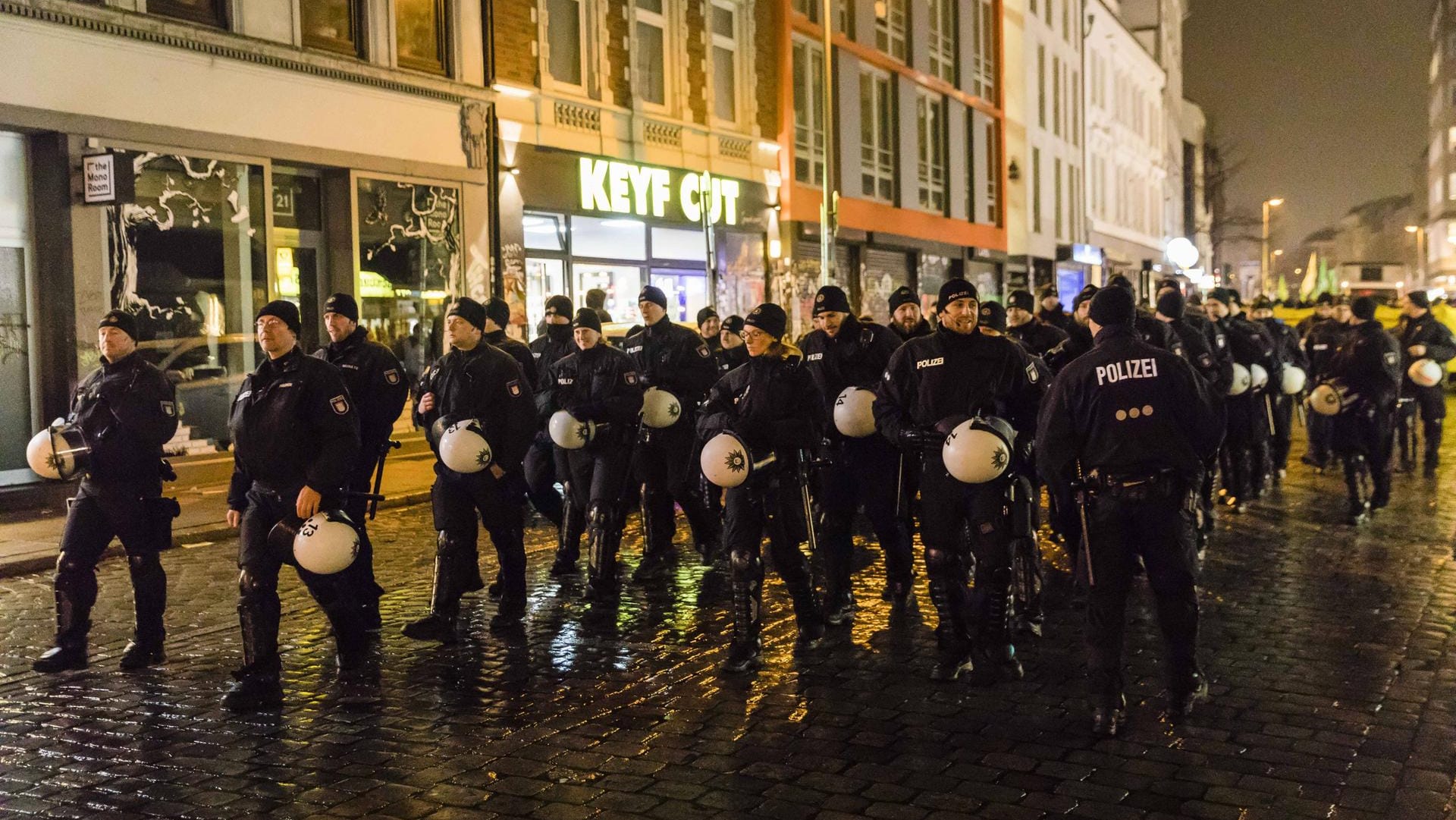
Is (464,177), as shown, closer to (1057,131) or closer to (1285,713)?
(1285,713)

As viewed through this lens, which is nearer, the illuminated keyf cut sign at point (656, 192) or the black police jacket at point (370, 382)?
the black police jacket at point (370, 382)

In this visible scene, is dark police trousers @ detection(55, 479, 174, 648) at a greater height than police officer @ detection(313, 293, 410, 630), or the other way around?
police officer @ detection(313, 293, 410, 630)

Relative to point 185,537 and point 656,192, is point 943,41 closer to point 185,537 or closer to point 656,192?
point 656,192

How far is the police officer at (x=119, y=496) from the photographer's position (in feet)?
24.6

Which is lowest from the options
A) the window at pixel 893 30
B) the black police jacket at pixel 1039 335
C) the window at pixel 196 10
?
the black police jacket at pixel 1039 335

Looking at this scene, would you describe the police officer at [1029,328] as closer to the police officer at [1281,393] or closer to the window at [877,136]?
the police officer at [1281,393]

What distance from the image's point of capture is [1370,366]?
12.2m

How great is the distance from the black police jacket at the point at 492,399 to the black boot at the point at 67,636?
2.09 meters

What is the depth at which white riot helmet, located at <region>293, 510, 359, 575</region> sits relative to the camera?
657 centimetres

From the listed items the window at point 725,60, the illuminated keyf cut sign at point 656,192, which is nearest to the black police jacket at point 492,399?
the illuminated keyf cut sign at point 656,192

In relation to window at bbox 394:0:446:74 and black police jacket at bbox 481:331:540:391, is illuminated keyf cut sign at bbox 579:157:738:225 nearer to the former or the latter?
window at bbox 394:0:446:74

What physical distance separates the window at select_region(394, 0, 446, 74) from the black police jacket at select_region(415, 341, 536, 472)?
12426mm

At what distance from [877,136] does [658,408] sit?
2436 cm

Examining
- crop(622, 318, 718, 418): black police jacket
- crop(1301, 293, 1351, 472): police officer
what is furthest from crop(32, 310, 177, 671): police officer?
crop(1301, 293, 1351, 472): police officer
